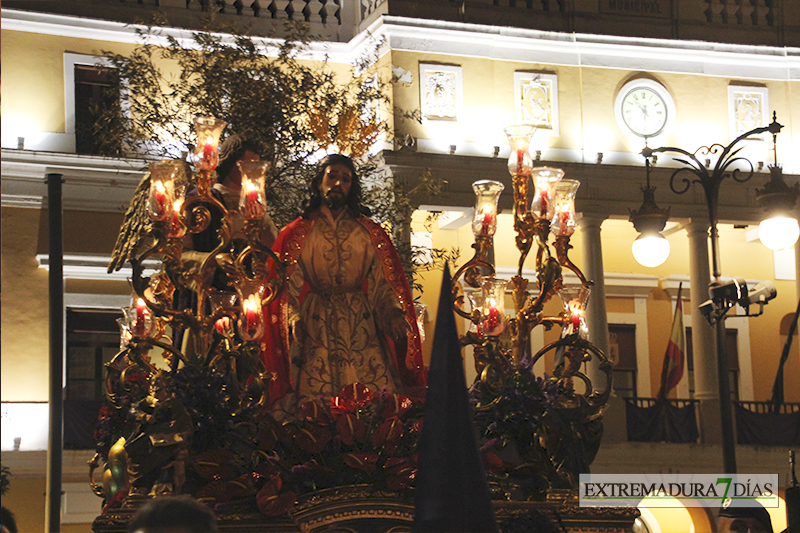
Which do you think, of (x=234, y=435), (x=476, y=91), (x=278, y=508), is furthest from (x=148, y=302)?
(x=476, y=91)

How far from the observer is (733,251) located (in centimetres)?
3156

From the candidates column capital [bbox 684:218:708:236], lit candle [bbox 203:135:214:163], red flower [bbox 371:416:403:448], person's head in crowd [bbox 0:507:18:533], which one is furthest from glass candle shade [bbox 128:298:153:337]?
column capital [bbox 684:218:708:236]

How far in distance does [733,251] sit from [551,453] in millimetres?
25111

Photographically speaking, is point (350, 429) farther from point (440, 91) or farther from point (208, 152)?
point (440, 91)

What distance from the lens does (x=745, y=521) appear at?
26.2 ft

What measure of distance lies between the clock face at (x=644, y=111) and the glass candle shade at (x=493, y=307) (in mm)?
20962

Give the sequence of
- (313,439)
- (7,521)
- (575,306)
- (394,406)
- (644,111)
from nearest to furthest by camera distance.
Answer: (7,521)
(313,439)
(394,406)
(575,306)
(644,111)

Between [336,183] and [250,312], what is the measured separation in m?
1.43

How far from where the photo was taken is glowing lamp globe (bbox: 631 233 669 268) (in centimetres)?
1315

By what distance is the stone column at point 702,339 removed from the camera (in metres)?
27.3

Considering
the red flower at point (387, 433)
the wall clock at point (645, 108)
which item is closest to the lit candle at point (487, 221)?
the red flower at point (387, 433)

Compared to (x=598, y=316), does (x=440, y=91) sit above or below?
above

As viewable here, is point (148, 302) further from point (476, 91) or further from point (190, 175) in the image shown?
point (476, 91)

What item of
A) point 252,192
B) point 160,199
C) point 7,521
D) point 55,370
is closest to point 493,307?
point 252,192
